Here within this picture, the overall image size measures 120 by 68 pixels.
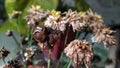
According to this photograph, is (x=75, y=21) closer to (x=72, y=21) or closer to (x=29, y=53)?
(x=72, y=21)

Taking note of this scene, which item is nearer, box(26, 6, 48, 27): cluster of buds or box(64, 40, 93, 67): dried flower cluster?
box(64, 40, 93, 67): dried flower cluster

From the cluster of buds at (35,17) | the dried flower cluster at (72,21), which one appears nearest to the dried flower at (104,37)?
the dried flower cluster at (72,21)

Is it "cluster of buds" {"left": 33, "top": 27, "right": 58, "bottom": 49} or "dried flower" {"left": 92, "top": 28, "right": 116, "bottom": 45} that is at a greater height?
"cluster of buds" {"left": 33, "top": 27, "right": 58, "bottom": 49}

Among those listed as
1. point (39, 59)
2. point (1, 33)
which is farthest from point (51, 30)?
point (1, 33)

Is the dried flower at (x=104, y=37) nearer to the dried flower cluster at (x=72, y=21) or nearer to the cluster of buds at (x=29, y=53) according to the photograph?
the dried flower cluster at (x=72, y=21)

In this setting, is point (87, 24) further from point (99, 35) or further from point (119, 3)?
point (119, 3)

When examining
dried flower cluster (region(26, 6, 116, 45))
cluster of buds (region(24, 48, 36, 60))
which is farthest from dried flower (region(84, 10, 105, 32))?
cluster of buds (region(24, 48, 36, 60))

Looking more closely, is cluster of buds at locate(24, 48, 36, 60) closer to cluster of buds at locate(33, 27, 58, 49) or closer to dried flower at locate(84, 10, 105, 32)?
cluster of buds at locate(33, 27, 58, 49)

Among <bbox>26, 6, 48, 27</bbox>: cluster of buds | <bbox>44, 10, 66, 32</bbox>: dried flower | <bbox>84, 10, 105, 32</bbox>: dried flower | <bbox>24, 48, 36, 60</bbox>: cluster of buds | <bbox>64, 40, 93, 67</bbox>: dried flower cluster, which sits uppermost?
<bbox>26, 6, 48, 27</bbox>: cluster of buds

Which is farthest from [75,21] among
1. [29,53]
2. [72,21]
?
[29,53]
